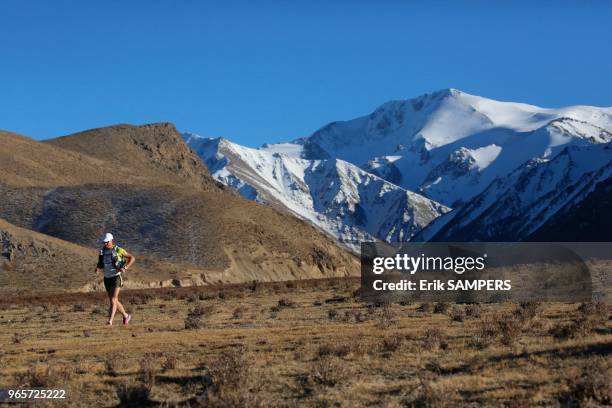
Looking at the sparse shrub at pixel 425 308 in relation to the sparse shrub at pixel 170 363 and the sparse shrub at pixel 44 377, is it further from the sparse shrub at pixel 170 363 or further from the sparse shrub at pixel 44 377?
the sparse shrub at pixel 44 377

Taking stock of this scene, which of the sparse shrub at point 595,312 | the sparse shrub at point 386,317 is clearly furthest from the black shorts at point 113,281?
the sparse shrub at point 595,312

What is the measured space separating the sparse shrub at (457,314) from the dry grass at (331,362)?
91 millimetres

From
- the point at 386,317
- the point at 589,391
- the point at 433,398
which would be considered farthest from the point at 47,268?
the point at 589,391

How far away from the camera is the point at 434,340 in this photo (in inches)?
664

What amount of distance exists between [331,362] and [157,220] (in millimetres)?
87218

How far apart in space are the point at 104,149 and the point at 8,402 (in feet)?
Result: 430

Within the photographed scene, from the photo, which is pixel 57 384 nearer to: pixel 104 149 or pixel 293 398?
pixel 293 398

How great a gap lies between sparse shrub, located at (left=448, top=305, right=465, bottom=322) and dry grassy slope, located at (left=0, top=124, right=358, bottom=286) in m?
54.3

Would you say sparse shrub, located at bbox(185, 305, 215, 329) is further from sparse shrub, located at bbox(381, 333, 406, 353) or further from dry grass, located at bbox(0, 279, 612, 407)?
sparse shrub, located at bbox(381, 333, 406, 353)

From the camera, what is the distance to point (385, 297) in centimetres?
3522

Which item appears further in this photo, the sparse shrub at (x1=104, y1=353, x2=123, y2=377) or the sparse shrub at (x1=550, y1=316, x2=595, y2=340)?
the sparse shrub at (x1=550, y1=316, x2=595, y2=340)

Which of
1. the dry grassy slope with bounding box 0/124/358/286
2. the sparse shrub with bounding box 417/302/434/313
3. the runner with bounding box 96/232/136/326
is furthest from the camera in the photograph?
the dry grassy slope with bounding box 0/124/358/286

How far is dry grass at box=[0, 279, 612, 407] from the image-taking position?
11781 mm

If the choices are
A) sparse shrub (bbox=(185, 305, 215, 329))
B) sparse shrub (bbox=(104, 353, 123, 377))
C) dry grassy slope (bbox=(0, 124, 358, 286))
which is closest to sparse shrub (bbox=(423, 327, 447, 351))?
sparse shrub (bbox=(104, 353, 123, 377))
